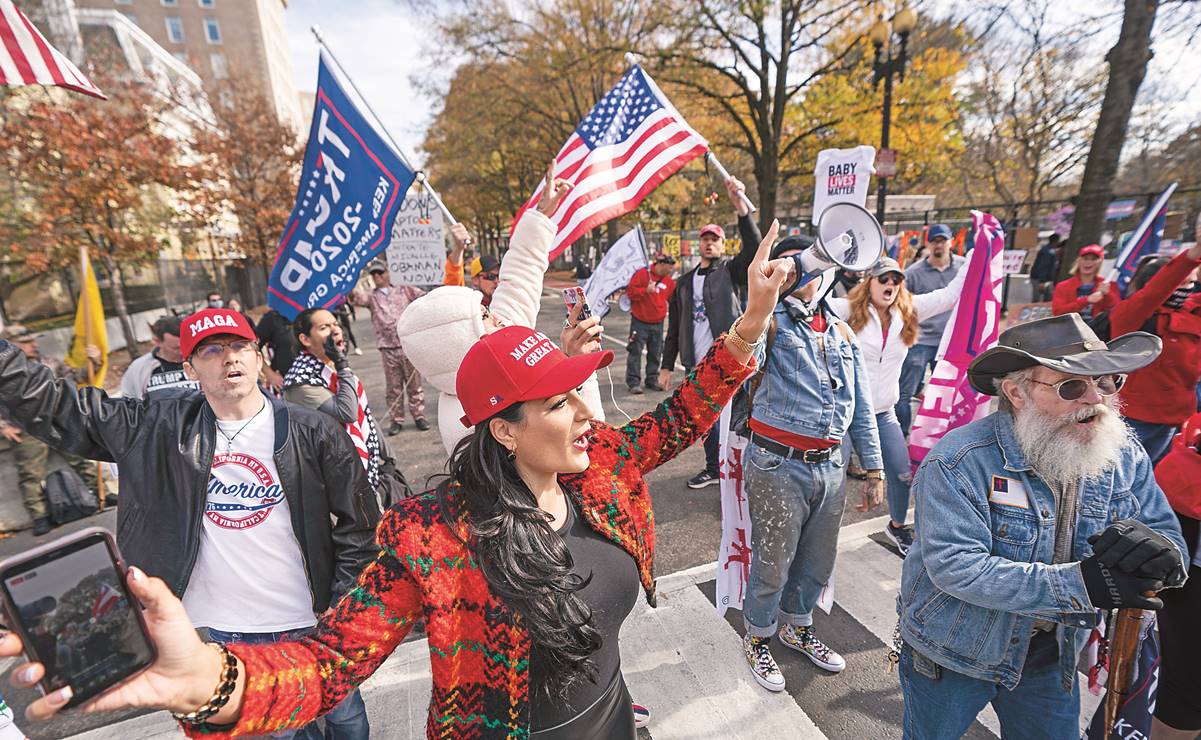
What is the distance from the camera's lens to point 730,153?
24594 millimetres

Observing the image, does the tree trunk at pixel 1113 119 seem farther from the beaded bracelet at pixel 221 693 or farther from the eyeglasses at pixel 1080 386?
the beaded bracelet at pixel 221 693

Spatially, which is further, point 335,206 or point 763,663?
point 335,206

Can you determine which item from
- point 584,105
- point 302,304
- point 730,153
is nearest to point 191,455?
point 302,304

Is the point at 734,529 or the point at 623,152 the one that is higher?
the point at 623,152

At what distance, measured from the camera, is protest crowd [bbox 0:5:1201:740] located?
1.33m

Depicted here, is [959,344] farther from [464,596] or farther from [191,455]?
[191,455]

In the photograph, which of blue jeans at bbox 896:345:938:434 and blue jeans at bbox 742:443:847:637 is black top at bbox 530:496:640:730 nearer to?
blue jeans at bbox 742:443:847:637

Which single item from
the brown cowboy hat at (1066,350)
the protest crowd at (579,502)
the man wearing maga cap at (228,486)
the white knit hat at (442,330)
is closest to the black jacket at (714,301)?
the protest crowd at (579,502)

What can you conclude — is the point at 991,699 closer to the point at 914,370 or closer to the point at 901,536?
the point at 901,536

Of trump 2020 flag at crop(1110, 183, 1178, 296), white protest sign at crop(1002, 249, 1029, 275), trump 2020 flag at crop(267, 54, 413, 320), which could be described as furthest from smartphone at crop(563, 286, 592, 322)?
white protest sign at crop(1002, 249, 1029, 275)

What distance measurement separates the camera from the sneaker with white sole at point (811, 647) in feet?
9.66

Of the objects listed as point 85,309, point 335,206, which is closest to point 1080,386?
point 335,206

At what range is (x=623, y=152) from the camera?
4152mm

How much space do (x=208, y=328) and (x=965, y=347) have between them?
449cm
